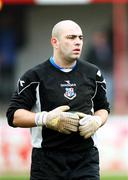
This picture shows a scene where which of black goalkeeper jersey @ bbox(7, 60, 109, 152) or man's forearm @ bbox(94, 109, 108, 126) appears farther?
man's forearm @ bbox(94, 109, 108, 126)

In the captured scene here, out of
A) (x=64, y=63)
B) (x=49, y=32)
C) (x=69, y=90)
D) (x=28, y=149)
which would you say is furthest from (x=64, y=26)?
(x=49, y=32)

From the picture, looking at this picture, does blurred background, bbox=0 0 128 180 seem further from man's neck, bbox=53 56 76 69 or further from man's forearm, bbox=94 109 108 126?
man's neck, bbox=53 56 76 69

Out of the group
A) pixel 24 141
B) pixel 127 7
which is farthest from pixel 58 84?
pixel 127 7

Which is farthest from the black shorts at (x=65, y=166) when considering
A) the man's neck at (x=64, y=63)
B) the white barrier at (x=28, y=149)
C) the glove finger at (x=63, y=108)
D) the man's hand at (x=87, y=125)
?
the white barrier at (x=28, y=149)

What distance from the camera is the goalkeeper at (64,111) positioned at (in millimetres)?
7629

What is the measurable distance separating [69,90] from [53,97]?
157mm

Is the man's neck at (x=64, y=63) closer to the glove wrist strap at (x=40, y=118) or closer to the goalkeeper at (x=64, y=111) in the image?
the goalkeeper at (x=64, y=111)

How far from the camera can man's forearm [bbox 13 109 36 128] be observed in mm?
7578

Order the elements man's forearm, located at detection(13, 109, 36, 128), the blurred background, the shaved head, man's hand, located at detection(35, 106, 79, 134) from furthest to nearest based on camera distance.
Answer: the blurred background → the shaved head → man's forearm, located at detection(13, 109, 36, 128) → man's hand, located at detection(35, 106, 79, 134)

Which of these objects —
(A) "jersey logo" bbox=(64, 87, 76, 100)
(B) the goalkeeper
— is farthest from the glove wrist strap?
(A) "jersey logo" bbox=(64, 87, 76, 100)

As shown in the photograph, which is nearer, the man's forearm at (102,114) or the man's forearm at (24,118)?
the man's forearm at (24,118)

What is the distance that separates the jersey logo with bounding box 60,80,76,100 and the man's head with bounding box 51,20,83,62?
8.8 inches

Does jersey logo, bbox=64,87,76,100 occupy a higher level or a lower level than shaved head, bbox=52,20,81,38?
lower

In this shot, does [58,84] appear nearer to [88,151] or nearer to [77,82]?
[77,82]
